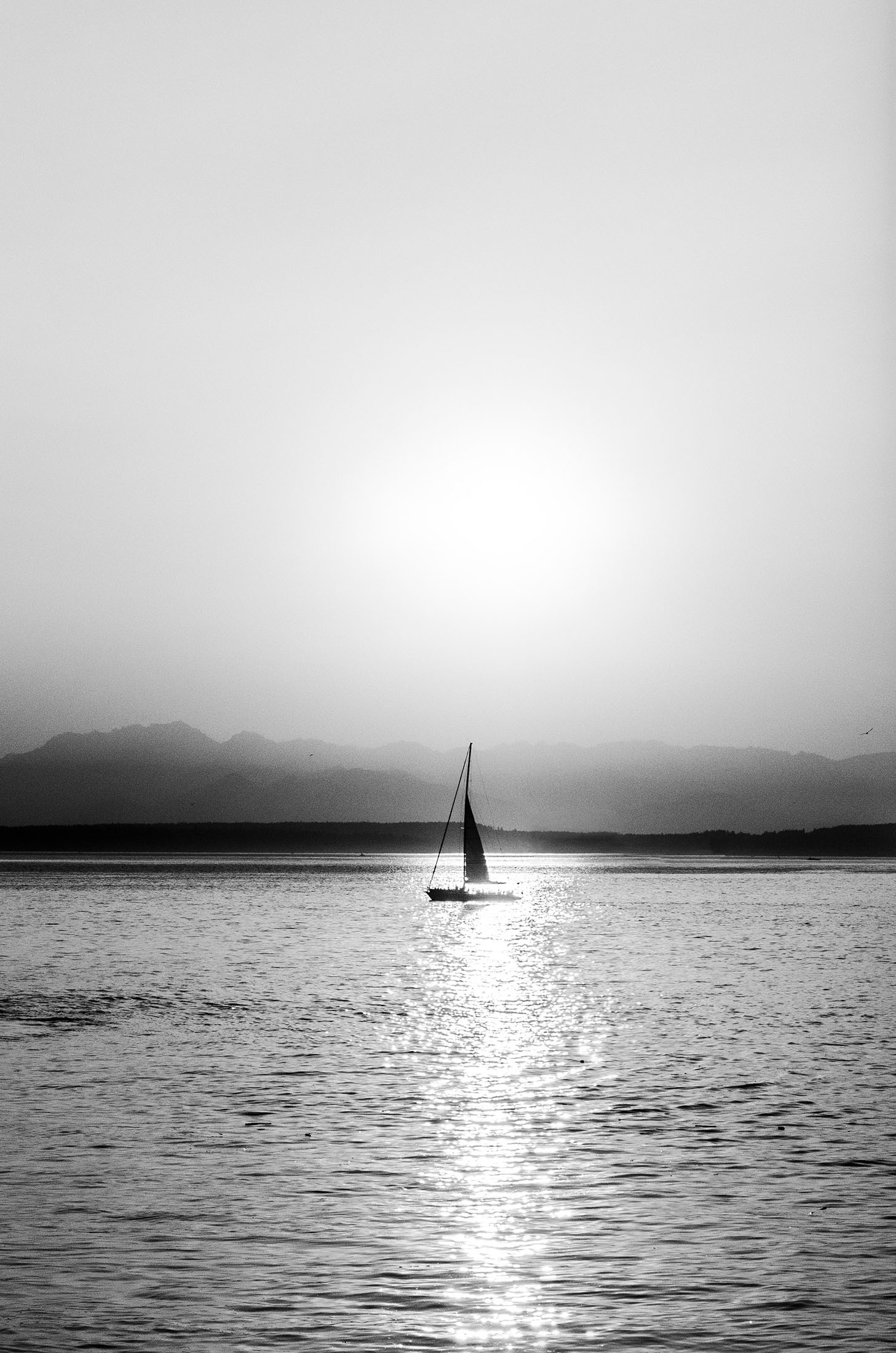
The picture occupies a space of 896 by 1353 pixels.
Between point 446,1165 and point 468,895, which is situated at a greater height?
point 468,895

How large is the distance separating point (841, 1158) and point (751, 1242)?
6.80 m

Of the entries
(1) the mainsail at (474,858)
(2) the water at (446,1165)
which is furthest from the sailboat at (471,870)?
(2) the water at (446,1165)

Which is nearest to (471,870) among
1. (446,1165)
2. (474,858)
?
(474,858)

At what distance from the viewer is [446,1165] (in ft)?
86.3

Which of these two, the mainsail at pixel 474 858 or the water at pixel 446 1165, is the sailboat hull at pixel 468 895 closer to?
the mainsail at pixel 474 858

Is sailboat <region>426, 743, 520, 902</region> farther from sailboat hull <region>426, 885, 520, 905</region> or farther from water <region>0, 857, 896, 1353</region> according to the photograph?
Answer: water <region>0, 857, 896, 1353</region>

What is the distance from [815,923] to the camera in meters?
121

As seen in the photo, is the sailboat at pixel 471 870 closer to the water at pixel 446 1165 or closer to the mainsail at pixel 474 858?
the mainsail at pixel 474 858

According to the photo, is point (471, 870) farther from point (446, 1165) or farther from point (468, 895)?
point (446, 1165)

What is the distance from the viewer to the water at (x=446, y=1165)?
59.6 ft

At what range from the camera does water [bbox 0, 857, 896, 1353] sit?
1816 centimetres

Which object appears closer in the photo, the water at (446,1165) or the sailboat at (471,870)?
the water at (446,1165)

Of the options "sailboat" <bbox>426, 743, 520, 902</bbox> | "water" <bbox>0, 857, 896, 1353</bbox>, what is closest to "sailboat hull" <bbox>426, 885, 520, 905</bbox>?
"sailboat" <bbox>426, 743, 520, 902</bbox>

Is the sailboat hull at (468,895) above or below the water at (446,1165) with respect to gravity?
above
